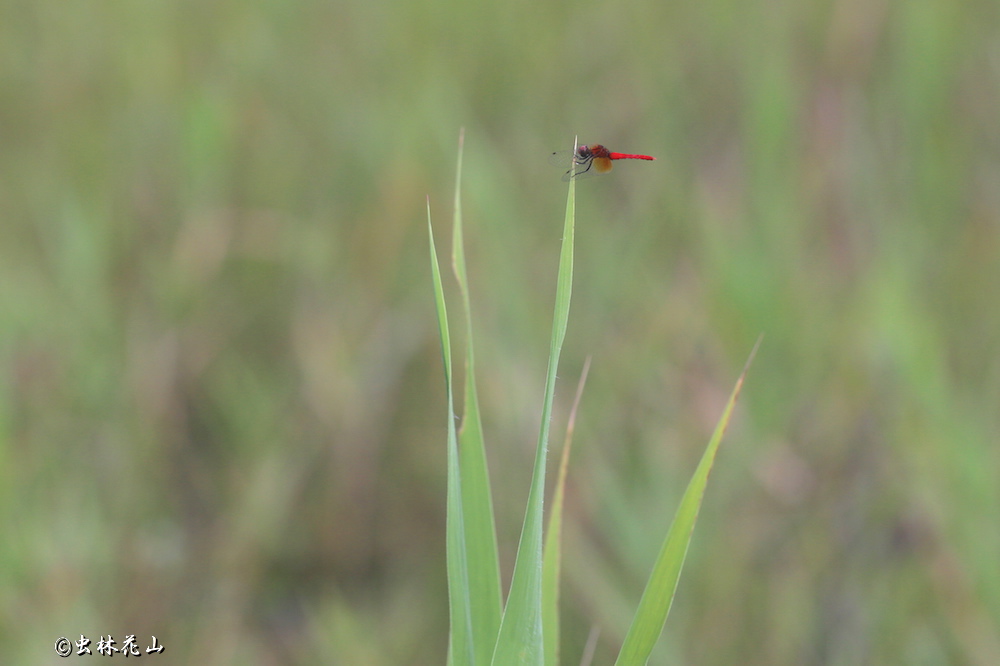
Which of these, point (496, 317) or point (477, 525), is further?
point (496, 317)

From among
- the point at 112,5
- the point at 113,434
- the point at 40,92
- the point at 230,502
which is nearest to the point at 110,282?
the point at 113,434

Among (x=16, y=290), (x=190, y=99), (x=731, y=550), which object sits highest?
(x=190, y=99)

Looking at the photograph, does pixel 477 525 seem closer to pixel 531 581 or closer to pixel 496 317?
pixel 531 581

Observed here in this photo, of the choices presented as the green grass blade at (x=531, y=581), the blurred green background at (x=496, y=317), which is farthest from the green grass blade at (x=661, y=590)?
the blurred green background at (x=496, y=317)

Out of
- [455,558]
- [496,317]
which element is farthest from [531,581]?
[496,317]

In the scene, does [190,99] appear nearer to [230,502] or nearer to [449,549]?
[230,502]

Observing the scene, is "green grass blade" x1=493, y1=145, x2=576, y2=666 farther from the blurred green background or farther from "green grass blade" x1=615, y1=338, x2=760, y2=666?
the blurred green background

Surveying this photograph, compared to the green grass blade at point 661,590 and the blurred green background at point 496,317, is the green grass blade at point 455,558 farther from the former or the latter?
the blurred green background at point 496,317
